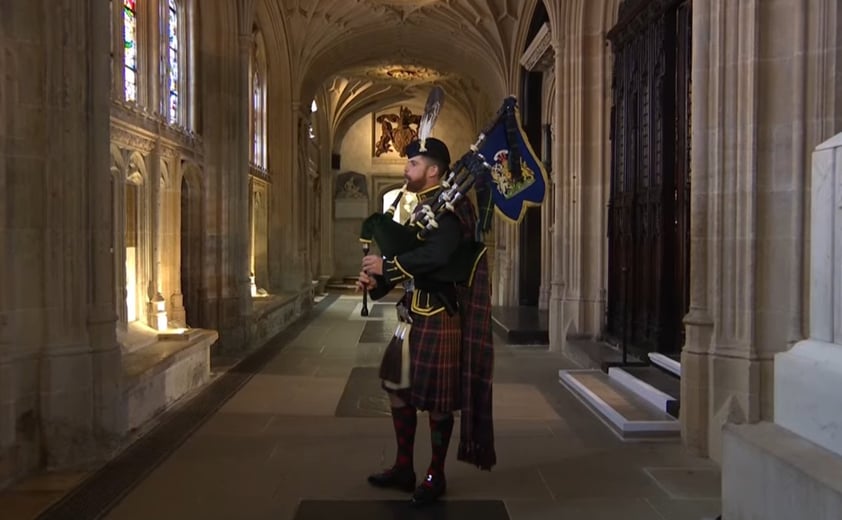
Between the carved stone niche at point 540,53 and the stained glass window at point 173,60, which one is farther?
the carved stone niche at point 540,53

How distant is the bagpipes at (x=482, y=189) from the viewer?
11.2 feet

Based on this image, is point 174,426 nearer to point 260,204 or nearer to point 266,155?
point 260,204

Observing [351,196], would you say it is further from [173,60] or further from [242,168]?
[173,60]

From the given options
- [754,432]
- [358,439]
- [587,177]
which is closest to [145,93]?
[358,439]

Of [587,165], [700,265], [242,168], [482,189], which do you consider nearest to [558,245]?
[587,165]

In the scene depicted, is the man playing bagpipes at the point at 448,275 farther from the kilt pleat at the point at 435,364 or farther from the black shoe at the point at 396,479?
the black shoe at the point at 396,479

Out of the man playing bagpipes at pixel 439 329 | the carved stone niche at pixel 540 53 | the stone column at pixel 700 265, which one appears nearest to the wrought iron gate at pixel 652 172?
the stone column at pixel 700 265

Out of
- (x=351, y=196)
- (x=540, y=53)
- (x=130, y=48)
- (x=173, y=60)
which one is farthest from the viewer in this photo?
(x=351, y=196)

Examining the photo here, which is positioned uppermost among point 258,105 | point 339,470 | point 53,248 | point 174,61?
point 258,105

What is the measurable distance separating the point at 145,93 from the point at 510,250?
844 centimetres

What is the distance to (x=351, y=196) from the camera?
86.1ft

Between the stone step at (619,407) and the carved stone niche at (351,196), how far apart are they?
19.6 metres

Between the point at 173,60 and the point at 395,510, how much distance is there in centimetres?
656

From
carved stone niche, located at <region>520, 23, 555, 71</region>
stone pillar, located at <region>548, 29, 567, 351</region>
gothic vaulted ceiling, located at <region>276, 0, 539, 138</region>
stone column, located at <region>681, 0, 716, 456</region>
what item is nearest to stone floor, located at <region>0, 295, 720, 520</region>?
stone column, located at <region>681, 0, 716, 456</region>
